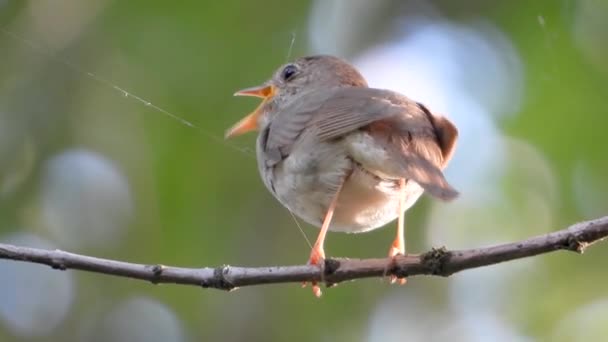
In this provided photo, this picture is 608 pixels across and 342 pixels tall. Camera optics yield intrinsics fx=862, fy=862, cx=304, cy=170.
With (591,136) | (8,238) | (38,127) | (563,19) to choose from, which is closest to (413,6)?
(563,19)

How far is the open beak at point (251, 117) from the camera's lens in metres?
5.92

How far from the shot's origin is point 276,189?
5.21m

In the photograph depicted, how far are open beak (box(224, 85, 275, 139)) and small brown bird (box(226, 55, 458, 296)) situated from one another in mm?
340

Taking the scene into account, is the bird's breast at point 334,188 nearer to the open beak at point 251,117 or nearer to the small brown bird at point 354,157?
the small brown bird at point 354,157

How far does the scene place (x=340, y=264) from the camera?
3855mm

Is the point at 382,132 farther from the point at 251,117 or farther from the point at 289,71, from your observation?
the point at 289,71

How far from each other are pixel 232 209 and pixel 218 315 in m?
0.90

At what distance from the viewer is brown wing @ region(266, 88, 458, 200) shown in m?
4.38

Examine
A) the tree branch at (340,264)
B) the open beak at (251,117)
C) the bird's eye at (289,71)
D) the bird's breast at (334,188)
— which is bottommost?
the tree branch at (340,264)

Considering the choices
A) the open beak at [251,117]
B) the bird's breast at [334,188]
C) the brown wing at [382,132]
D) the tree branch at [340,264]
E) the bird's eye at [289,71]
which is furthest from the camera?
the bird's eye at [289,71]

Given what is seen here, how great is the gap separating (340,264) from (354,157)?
1003 mm

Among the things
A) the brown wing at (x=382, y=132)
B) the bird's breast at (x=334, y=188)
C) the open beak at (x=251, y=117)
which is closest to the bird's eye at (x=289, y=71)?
the open beak at (x=251, y=117)

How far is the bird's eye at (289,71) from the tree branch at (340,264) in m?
2.91

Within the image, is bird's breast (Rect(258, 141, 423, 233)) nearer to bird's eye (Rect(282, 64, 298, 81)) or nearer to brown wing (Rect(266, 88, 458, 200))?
brown wing (Rect(266, 88, 458, 200))
